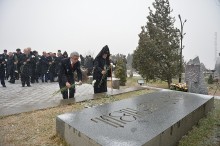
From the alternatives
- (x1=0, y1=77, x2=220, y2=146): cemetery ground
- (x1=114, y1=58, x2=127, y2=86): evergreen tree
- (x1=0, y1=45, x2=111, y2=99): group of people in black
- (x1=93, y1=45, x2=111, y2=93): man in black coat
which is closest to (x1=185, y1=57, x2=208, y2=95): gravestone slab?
(x1=0, y1=77, x2=220, y2=146): cemetery ground

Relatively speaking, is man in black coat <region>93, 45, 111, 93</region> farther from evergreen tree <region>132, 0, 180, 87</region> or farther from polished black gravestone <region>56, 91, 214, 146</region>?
evergreen tree <region>132, 0, 180, 87</region>

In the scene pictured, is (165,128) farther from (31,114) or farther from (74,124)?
(31,114)

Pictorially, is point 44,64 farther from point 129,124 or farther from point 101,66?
point 129,124

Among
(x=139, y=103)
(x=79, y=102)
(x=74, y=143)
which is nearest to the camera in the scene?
(x=74, y=143)

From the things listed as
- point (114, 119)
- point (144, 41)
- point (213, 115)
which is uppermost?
point (144, 41)

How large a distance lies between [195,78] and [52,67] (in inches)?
430

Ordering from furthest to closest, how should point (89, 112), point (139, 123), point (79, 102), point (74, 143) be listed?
point (79, 102) < point (89, 112) < point (139, 123) < point (74, 143)

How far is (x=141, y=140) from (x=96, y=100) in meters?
4.47

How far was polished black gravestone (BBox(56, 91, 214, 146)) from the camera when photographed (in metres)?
3.25

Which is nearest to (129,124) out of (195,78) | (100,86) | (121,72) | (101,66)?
(101,66)

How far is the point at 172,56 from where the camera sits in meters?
17.6

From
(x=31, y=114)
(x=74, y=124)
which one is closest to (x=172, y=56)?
(x=31, y=114)

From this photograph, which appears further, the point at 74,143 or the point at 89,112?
the point at 89,112

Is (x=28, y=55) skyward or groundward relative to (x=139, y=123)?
skyward
